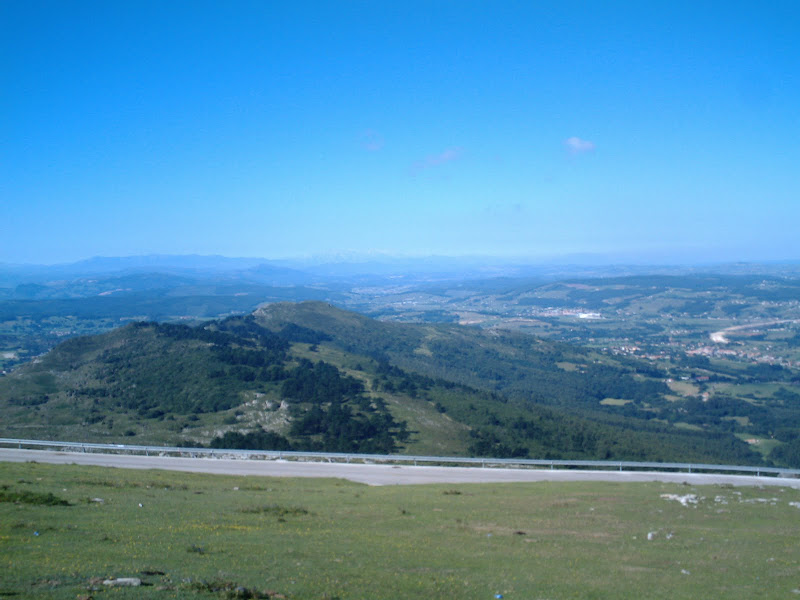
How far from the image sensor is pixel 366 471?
134 ft

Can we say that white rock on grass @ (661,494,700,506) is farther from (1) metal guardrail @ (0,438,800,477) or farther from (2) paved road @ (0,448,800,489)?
(1) metal guardrail @ (0,438,800,477)

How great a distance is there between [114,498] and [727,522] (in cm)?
2740

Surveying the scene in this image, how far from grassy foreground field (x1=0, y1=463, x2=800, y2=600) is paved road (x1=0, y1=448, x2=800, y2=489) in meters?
8.82

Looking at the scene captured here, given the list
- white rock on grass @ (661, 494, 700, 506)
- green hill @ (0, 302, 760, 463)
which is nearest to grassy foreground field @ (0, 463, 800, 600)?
white rock on grass @ (661, 494, 700, 506)

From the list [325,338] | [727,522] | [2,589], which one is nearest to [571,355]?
[325,338]

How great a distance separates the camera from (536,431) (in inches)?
2837

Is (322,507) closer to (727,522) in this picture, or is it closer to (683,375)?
(727,522)

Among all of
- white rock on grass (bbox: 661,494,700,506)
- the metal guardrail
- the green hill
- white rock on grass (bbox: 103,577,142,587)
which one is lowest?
the green hill

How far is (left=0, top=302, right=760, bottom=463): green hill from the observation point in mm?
62094

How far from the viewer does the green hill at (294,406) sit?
62094 mm

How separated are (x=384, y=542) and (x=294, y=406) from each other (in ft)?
182

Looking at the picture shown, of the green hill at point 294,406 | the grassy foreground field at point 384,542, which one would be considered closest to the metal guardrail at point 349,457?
the green hill at point 294,406

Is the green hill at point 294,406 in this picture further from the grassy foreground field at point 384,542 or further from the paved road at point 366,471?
the grassy foreground field at point 384,542

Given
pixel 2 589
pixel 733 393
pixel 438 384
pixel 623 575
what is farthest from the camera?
pixel 733 393
